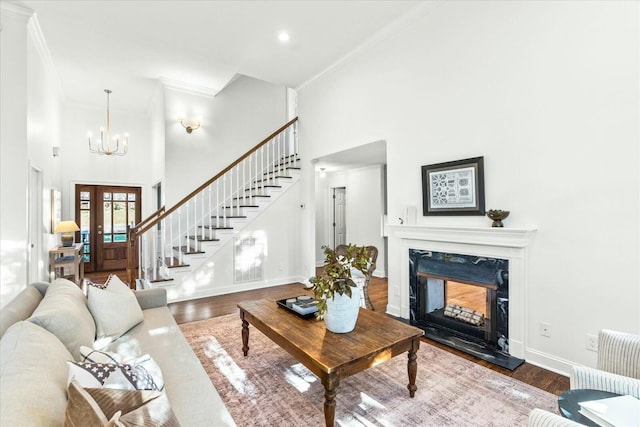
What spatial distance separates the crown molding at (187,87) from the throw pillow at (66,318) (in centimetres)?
467

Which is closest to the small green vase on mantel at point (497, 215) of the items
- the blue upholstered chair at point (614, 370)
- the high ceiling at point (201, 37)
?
the blue upholstered chair at point (614, 370)

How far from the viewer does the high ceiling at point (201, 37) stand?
3.64 m

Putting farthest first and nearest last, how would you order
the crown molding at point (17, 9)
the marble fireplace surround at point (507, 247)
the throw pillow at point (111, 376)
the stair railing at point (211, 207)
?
the stair railing at point (211, 207)
the crown molding at point (17, 9)
the marble fireplace surround at point (507, 247)
the throw pillow at point (111, 376)

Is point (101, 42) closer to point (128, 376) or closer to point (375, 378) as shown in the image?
point (128, 376)

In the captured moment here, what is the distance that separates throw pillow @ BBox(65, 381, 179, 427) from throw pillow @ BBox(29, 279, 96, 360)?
2.51 ft

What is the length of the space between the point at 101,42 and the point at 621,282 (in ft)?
21.3

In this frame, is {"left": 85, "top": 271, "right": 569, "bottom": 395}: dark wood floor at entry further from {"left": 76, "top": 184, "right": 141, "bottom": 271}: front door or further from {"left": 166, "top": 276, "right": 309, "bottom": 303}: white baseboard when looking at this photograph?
{"left": 76, "top": 184, "right": 141, "bottom": 271}: front door

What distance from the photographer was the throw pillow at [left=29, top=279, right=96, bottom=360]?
158 cm

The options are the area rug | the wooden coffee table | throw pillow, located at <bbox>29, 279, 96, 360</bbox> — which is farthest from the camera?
the area rug

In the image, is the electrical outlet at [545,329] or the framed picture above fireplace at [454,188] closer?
the electrical outlet at [545,329]

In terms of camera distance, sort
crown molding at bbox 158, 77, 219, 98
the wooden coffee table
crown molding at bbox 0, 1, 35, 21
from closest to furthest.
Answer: the wooden coffee table → crown molding at bbox 0, 1, 35, 21 → crown molding at bbox 158, 77, 219, 98

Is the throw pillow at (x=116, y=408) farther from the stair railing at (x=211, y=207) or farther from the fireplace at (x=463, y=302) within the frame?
the stair railing at (x=211, y=207)

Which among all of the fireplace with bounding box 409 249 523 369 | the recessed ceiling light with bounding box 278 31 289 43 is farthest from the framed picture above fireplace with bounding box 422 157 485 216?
the recessed ceiling light with bounding box 278 31 289 43

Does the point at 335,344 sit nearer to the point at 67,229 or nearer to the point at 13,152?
the point at 13,152
